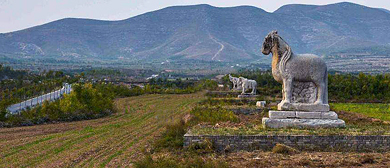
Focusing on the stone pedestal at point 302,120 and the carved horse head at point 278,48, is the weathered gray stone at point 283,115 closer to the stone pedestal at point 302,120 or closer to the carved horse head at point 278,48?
the stone pedestal at point 302,120

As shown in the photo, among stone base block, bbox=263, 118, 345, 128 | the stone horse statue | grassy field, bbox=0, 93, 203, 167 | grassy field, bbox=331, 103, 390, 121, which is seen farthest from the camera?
grassy field, bbox=331, 103, 390, 121

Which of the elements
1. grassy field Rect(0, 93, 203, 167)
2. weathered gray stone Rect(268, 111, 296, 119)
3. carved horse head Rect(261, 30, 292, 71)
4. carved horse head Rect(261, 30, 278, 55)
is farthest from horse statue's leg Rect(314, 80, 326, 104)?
grassy field Rect(0, 93, 203, 167)

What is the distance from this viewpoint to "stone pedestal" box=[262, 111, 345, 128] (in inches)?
603

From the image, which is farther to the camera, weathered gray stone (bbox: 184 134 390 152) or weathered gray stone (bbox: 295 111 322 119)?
weathered gray stone (bbox: 295 111 322 119)

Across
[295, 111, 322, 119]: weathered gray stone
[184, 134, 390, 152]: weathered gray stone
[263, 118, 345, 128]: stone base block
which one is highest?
[295, 111, 322, 119]: weathered gray stone

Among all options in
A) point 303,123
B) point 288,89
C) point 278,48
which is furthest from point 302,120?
point 278,48

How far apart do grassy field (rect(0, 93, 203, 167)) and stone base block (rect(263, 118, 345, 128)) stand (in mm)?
4586

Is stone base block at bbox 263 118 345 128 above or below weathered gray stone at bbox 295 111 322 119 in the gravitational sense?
below

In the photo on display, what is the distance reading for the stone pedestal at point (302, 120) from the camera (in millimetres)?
15328

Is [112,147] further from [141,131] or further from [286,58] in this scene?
[286,58]

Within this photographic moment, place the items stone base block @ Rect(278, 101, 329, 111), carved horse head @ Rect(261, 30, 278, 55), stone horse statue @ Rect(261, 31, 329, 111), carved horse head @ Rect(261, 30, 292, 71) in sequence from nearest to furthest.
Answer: stone base block @ Rect(278, 101, 329, 111) → stone horse statue @ Rect(261, 31, 329, 111) → carved horse head @ Rect(261, 30, 292, 71) → carved horse head @ Rect(261, 30, 278, 55)

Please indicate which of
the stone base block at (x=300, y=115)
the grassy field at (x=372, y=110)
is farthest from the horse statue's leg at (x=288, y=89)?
the grassy field at (x=372, y=110)

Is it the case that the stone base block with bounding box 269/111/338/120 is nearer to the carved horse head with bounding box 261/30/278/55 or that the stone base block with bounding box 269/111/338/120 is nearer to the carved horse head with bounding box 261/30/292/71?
the carved horse head with bounding box 261/30/292/71

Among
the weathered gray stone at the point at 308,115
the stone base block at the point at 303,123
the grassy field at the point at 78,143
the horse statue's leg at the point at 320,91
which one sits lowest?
the grassy field at the point at 78,143
